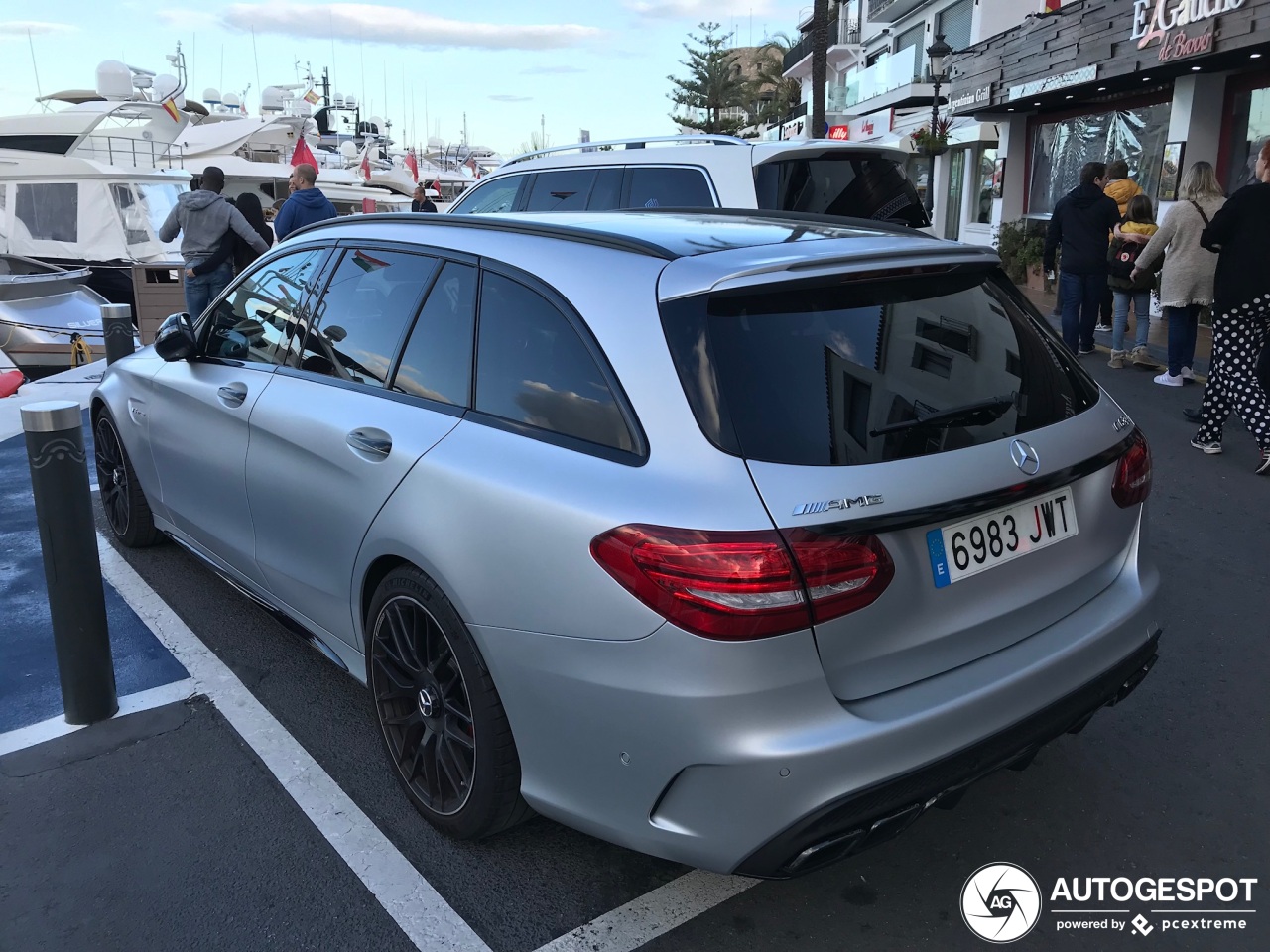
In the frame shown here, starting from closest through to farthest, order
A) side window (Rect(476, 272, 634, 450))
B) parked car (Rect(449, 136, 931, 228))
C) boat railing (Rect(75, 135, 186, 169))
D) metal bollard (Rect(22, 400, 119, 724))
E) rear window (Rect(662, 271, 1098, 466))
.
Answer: rear window (Rect(662, 271, 1098, 466)) < side window (Rect(476, 272, 634, 450)) < metal bollard (Rect(22, 400, 119, 724)) < parked car (Rect(449, 136, 931, 228)) < boat railing (Rect(75, 135, 186, 169))

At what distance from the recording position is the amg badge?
7.22 feet

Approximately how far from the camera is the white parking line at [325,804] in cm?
264

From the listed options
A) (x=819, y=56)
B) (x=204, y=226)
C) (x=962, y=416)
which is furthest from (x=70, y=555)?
(x=819, y=56)

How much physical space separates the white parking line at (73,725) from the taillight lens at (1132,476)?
3.26 metres

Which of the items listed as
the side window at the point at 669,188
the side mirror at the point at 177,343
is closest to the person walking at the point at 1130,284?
the side window at the point at 669,188

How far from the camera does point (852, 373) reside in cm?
247

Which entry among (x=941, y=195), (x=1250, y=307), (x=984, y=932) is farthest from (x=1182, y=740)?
(x=941, y=195)

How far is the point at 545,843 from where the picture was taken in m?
2.96

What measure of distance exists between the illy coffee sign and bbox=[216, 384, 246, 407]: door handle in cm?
1280

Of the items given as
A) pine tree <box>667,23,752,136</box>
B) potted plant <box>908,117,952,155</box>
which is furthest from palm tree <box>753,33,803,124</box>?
potted plant <box>908,117,952,155</box>

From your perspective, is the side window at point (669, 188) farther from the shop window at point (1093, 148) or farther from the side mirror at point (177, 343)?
the shop window at point (1093, 148)

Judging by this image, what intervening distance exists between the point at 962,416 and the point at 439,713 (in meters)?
1.61

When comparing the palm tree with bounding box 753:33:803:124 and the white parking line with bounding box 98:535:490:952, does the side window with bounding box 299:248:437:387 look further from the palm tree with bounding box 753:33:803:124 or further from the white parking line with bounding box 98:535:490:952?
the palm tree with bounding box 753:33:803:124

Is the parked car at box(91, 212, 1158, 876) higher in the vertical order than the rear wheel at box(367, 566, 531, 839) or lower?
higher
